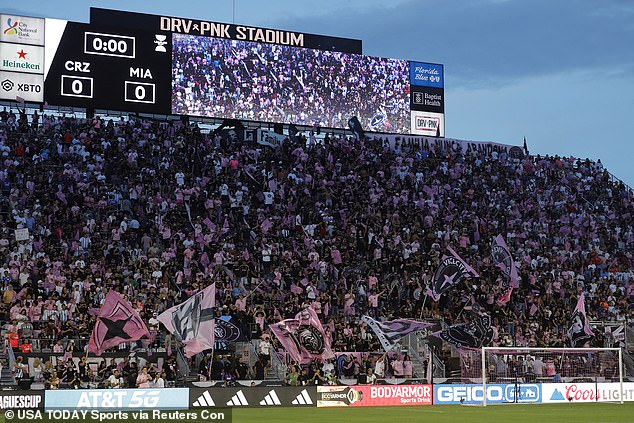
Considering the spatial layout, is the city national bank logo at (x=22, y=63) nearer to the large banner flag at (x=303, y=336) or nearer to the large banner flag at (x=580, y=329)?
the large banner flag at (x=303, y=336)

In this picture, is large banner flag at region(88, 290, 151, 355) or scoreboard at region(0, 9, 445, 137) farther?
scoreboard at region(0, 9, 445, 137)

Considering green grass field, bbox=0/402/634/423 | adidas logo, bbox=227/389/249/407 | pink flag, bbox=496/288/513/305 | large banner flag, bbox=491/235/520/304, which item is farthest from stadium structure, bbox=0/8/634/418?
green grass field, bbox=0/402/634/423

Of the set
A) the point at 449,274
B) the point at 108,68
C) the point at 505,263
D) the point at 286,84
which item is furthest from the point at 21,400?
the point at 286,84

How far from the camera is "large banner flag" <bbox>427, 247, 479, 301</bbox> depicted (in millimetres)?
39781

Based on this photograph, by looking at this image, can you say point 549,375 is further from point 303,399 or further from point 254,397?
point 254,397

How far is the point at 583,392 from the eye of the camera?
1431 inches

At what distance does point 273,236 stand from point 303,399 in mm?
12728

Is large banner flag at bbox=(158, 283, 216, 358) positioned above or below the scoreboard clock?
below

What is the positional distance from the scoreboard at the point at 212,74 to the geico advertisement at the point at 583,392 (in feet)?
82.5

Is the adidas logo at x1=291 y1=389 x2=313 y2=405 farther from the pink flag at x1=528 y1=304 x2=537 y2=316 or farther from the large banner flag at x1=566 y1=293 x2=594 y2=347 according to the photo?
the pink flag at x1=528 y1=304 x2=537 y2=316

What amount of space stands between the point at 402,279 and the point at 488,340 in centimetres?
619

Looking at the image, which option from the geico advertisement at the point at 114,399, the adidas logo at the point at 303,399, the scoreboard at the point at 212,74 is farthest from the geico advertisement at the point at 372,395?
the scoreboard at the point at 212,74

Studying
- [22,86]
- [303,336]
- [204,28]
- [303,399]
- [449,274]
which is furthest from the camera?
[204,28]

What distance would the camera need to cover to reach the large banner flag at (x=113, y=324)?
31719 mm
